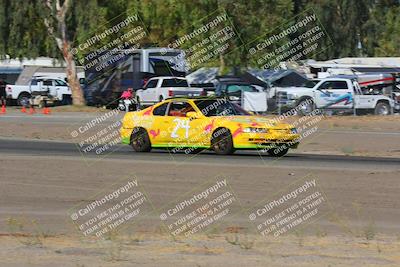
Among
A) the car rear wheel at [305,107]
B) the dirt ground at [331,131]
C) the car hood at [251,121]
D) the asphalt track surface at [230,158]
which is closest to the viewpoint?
the asphalt track surface at [230,158]

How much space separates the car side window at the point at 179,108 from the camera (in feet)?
70.4

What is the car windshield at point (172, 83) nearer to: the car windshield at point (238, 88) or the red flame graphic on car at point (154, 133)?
the car windshield at point (238, 88)

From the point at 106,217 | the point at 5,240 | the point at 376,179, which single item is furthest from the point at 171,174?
the point at 5,240

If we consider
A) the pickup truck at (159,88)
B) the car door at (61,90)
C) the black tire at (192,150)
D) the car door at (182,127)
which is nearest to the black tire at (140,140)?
the car door at (182,127)


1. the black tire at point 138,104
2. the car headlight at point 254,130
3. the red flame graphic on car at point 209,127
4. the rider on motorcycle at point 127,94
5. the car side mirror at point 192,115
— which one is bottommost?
the black tire at point 138,104

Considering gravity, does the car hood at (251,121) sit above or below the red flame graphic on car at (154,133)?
above

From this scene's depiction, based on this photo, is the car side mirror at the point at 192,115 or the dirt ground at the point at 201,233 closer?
the dirt ground at the point at 201,233

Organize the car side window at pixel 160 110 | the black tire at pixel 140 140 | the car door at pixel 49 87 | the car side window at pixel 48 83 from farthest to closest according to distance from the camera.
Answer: the car side window at pixel 48 83
the car door at pixel 49 87
the black tire at pixel 140 140
the car side window at pixel 160 110

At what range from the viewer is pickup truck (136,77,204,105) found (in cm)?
4455

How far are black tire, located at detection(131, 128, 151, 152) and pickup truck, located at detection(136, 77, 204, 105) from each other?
71.1 ft

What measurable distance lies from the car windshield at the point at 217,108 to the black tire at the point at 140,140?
61.3 inches

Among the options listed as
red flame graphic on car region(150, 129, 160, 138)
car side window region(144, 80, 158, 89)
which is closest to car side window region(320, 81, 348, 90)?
car side window region(144, 80, 158, 89)

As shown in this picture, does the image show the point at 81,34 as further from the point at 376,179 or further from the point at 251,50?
the point at 376,179

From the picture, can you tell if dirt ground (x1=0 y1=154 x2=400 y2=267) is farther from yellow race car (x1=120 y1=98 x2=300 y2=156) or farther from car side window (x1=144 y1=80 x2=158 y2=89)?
car side window (x1=144 y1=80 x2=158 y2=89)
